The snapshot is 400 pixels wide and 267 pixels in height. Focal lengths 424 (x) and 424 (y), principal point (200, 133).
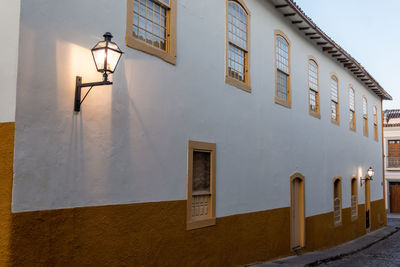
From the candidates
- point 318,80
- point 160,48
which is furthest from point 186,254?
point 318,80

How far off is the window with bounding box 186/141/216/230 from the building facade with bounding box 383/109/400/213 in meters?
27.6

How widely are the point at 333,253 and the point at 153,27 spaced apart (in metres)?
9.46

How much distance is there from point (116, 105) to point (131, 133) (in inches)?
19.9

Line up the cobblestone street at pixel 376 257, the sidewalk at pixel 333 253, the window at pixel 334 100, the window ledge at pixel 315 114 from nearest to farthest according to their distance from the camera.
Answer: the sidewalk at pixel 333 253 < the cobblestone street at pixel 376 257 < the window ledge at pixel 315 114 < the window at pixel 334 100

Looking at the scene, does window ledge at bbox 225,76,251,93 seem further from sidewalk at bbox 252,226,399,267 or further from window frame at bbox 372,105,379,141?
window frame at bbox 372,105,379,141

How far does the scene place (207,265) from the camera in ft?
25.7

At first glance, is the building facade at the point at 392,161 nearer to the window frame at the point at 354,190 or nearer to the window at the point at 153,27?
the window frame at the point at 354,190

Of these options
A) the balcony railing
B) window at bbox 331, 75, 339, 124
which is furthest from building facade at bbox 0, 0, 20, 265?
the balcony railing

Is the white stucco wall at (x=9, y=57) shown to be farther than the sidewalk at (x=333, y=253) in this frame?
No

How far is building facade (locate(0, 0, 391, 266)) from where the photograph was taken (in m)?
4.92

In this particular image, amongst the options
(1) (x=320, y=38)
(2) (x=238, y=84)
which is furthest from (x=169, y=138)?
(1) (x=320, y=38)

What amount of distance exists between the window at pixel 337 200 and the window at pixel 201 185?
8439 mm

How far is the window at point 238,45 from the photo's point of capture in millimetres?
9130

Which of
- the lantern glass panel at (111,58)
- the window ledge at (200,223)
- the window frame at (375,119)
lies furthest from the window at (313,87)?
the window frame at (375,119)
